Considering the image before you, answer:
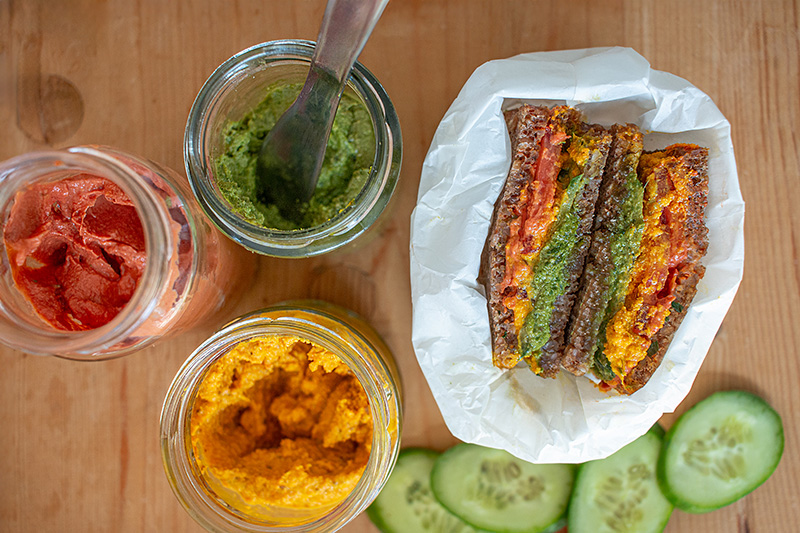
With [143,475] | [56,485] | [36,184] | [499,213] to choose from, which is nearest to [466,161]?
[499,213]

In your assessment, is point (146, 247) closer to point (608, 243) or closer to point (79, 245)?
point (79, 245)

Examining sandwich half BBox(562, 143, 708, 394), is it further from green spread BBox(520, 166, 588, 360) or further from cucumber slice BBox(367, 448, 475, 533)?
cucumber slice BBox(367, 448, 475, 533)

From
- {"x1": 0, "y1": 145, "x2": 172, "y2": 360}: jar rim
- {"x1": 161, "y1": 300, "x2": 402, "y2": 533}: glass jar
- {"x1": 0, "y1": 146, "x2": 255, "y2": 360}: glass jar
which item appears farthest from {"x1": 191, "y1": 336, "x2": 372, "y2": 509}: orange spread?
{"x1": 0, "y1": 145, "x2": 172, "y2": 360}: jar rim

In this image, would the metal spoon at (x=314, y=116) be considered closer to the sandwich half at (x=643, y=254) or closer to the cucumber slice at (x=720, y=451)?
the sandwich half at (x=643, y=254)

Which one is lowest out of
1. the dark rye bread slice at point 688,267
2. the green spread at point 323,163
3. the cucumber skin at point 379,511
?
the cucumber skin at point 379,511

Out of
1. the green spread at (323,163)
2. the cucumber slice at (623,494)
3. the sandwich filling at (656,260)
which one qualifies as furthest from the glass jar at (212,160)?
the cucumber slice at (623,494)

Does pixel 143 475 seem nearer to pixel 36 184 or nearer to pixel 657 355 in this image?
pixel 36 184
